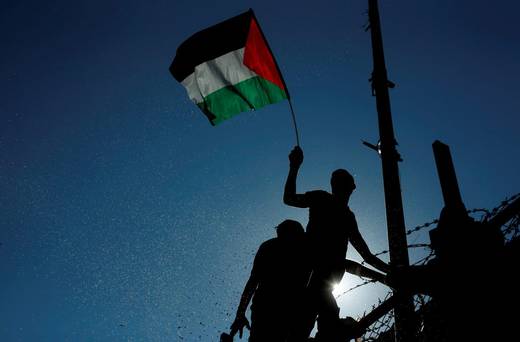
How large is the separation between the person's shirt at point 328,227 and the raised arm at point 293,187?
2.2 inches

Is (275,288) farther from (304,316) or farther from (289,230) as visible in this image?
(289,230)

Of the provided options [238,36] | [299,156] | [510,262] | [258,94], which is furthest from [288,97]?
[510,262]

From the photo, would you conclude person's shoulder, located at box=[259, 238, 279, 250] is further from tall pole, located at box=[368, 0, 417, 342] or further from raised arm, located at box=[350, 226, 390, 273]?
tall pole, located at box=[368, 0, 417, 342]

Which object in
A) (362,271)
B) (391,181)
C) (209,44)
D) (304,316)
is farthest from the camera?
(209,44)

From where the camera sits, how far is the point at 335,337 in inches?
125

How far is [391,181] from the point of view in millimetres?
5445

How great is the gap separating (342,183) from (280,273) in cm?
102

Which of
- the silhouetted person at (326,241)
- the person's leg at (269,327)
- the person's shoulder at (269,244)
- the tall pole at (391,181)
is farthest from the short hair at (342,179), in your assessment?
the person's leg at (269,327)

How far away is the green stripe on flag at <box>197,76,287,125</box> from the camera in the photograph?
631 centimetres

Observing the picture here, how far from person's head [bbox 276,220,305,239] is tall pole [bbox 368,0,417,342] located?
1.10m

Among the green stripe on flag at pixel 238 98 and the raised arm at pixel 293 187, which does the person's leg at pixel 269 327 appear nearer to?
the raised arm at pixel 293 187

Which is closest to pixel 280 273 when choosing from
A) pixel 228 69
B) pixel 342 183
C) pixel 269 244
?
pixel 269 244

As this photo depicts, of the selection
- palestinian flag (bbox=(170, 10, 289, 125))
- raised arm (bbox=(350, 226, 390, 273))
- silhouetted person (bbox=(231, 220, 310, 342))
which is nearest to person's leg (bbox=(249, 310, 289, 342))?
silhouetted person (bbox=(231, 220, 310, 342))

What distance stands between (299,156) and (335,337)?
1.69 metres
